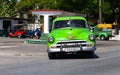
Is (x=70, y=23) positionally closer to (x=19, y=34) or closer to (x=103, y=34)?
(x=103, y=34)

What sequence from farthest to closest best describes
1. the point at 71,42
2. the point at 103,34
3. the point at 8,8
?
1. the point at 8,8
2. the point at 103,34
3. the point at 71,42

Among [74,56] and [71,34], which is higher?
[71,34]

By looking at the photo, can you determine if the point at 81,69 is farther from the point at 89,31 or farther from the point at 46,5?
the point at 46,5

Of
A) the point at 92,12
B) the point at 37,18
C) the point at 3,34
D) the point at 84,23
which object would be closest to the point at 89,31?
the point at 84,23

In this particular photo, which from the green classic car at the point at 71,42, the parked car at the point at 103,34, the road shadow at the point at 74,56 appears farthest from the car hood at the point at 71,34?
the parked car at the point at 103,34

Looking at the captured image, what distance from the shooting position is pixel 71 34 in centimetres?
1952

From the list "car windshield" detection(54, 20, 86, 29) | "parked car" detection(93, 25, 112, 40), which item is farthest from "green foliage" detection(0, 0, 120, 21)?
"car windshield" detection(54, 20, 86, 29)

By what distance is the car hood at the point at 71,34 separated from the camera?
63.4 ft

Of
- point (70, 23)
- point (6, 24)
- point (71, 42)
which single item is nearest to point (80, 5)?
point (6, 24)

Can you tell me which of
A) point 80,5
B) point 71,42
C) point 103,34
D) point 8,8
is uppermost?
point 8,8

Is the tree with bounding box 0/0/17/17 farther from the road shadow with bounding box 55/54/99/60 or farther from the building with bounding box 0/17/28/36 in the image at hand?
the road shadow with bounding box 55/54/99/60

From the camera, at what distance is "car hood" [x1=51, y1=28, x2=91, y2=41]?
760 inches

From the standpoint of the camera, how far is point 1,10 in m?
92.9

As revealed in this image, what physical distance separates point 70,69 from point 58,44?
410 centimetres
